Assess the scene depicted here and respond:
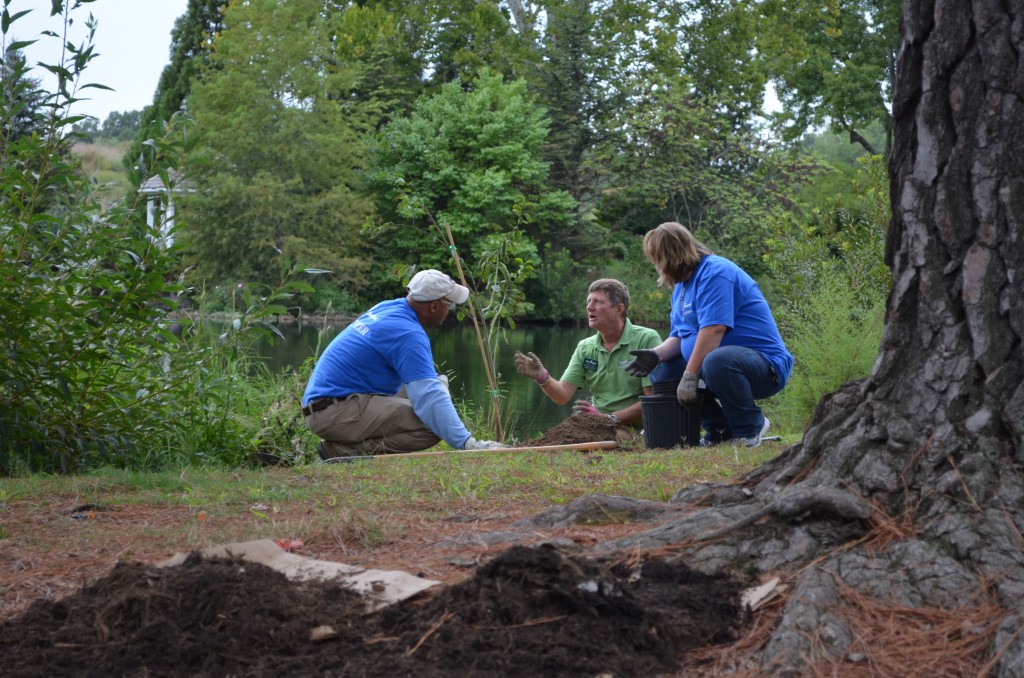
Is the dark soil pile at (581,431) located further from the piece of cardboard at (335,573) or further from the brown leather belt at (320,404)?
the piece of cardboard at (335,573)

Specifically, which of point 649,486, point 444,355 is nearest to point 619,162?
point 444,355

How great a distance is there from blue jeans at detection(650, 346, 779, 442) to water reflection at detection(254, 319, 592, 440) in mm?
2537

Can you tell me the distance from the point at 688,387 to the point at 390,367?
186 centimetres

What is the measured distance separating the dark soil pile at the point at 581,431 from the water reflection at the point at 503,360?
7.24 ft

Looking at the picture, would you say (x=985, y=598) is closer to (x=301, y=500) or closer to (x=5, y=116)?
(x=301, y=500)

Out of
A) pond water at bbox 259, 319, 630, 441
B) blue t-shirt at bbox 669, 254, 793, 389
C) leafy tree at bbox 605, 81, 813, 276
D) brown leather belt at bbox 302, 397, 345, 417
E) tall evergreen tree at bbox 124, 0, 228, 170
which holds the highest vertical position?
tall evergreen tree at bbox 124, 0, 228, 170

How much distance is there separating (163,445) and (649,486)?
3.19 metres

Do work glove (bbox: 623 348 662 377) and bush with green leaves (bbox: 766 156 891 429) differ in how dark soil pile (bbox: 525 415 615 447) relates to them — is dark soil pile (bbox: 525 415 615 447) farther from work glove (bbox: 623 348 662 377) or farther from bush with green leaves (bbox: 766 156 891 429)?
bush with green leaves (bbox: 766 156 891 429)

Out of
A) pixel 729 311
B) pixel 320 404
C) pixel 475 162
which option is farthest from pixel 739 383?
pixel 475 162

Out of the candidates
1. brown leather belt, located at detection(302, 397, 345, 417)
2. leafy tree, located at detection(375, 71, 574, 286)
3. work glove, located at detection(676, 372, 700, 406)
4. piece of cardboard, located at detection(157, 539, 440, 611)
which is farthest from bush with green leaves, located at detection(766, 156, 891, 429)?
leafy tree, located at detection(375, 71, 574, 286)

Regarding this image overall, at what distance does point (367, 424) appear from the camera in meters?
6.64

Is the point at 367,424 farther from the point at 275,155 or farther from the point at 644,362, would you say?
the point at 275,155

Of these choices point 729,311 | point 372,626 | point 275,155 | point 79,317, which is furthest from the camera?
point 275,155

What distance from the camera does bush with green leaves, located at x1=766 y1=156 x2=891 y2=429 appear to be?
29.3 feet
